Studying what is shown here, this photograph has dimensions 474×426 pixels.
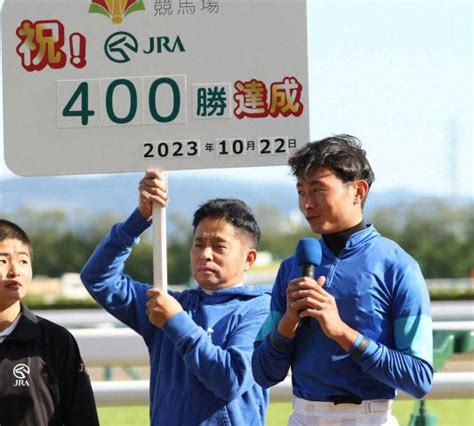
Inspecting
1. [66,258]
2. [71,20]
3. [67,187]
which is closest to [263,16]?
[71,20]

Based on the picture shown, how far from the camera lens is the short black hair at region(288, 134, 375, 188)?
3.62 metres

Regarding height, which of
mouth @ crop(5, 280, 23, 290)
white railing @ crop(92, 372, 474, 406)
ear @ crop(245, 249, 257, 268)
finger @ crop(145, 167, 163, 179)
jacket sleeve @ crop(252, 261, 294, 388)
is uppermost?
finger @ crop(145, 167, 163, 179)

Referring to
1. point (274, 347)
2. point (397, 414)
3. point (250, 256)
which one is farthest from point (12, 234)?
point (397, 414)

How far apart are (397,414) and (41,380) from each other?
4224 mm

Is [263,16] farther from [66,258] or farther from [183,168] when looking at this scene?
[66,258]

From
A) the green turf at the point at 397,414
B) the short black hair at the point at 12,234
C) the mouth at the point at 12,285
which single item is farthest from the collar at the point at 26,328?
the green turf at the point at 397,414

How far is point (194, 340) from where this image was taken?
3922 mm

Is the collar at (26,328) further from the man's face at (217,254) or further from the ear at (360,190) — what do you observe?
the ear at (360,190)

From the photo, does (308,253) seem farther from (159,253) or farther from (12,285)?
(12,285)

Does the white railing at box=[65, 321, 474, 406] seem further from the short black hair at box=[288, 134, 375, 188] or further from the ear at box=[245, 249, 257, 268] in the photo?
the short black hair at box=[288, 134, 375, 188]

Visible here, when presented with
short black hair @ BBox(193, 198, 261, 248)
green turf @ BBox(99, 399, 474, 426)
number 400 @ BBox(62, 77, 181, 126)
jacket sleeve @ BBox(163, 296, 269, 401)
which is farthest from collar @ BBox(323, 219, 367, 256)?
green turf @ BBox(99, 399, 474, 426)

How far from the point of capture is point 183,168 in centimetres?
408

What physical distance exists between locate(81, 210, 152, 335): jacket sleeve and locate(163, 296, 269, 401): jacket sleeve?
0.30m

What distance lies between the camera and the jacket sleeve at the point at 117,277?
4.22 m
